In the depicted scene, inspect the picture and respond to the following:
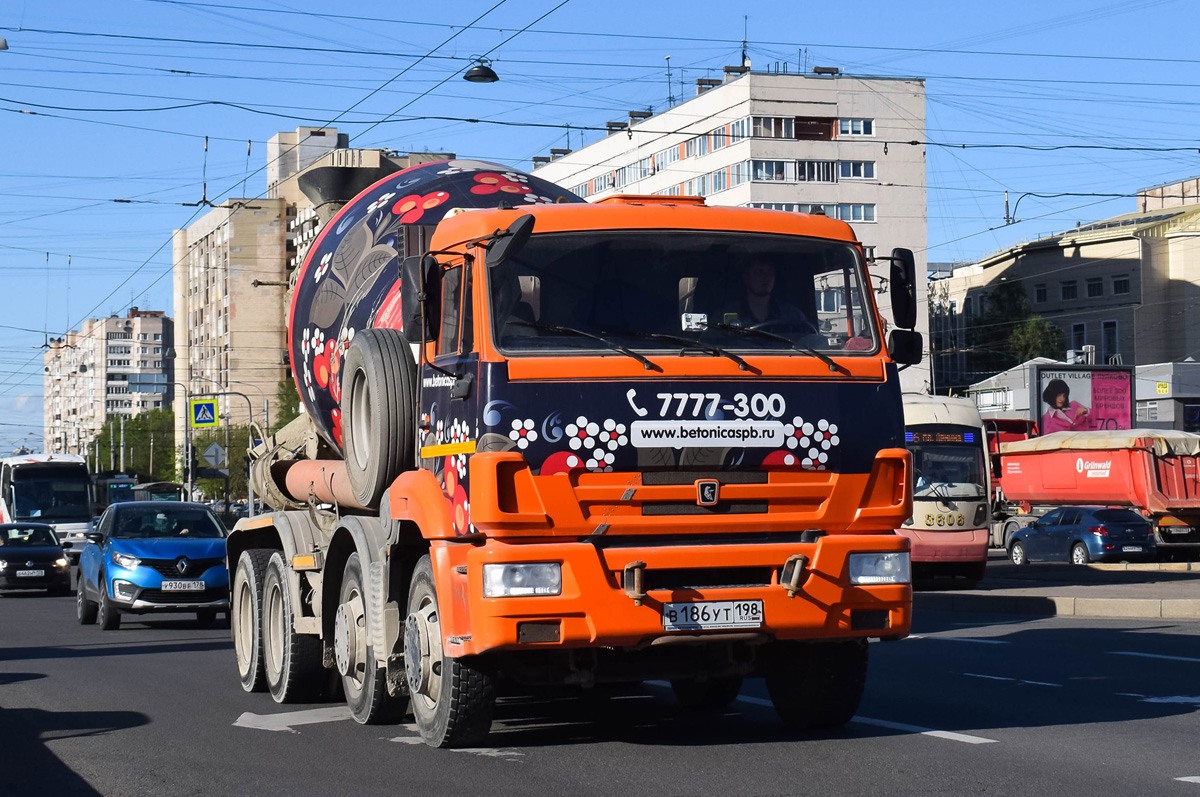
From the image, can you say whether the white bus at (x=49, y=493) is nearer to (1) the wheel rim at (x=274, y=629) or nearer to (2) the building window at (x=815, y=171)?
(1) the wheel rim at (x=274, y=629)

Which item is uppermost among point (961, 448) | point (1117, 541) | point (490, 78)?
point (490, 78)

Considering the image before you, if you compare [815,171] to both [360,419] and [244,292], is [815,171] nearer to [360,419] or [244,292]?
[244,292]

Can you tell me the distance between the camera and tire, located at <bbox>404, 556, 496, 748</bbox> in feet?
27.0

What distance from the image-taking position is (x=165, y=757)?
867cm

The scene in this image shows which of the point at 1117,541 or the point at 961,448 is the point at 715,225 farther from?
the point at 1117,541

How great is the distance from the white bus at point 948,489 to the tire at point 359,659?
705 inches

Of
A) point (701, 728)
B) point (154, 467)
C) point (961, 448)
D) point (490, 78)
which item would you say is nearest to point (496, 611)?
point (701, 728)

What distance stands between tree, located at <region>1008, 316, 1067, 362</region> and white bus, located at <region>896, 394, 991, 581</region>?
221 feet

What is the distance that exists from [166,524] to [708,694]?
519 inches

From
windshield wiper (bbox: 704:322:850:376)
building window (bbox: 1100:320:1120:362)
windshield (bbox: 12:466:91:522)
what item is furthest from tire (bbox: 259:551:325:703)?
building window (bbox: 1100:320:1120:362)

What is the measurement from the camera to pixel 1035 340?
307ft

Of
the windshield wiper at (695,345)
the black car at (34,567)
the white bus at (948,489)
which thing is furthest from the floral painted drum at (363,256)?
the black car at (34,567)

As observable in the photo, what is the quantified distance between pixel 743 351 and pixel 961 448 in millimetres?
20742

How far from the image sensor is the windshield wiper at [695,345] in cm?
806
